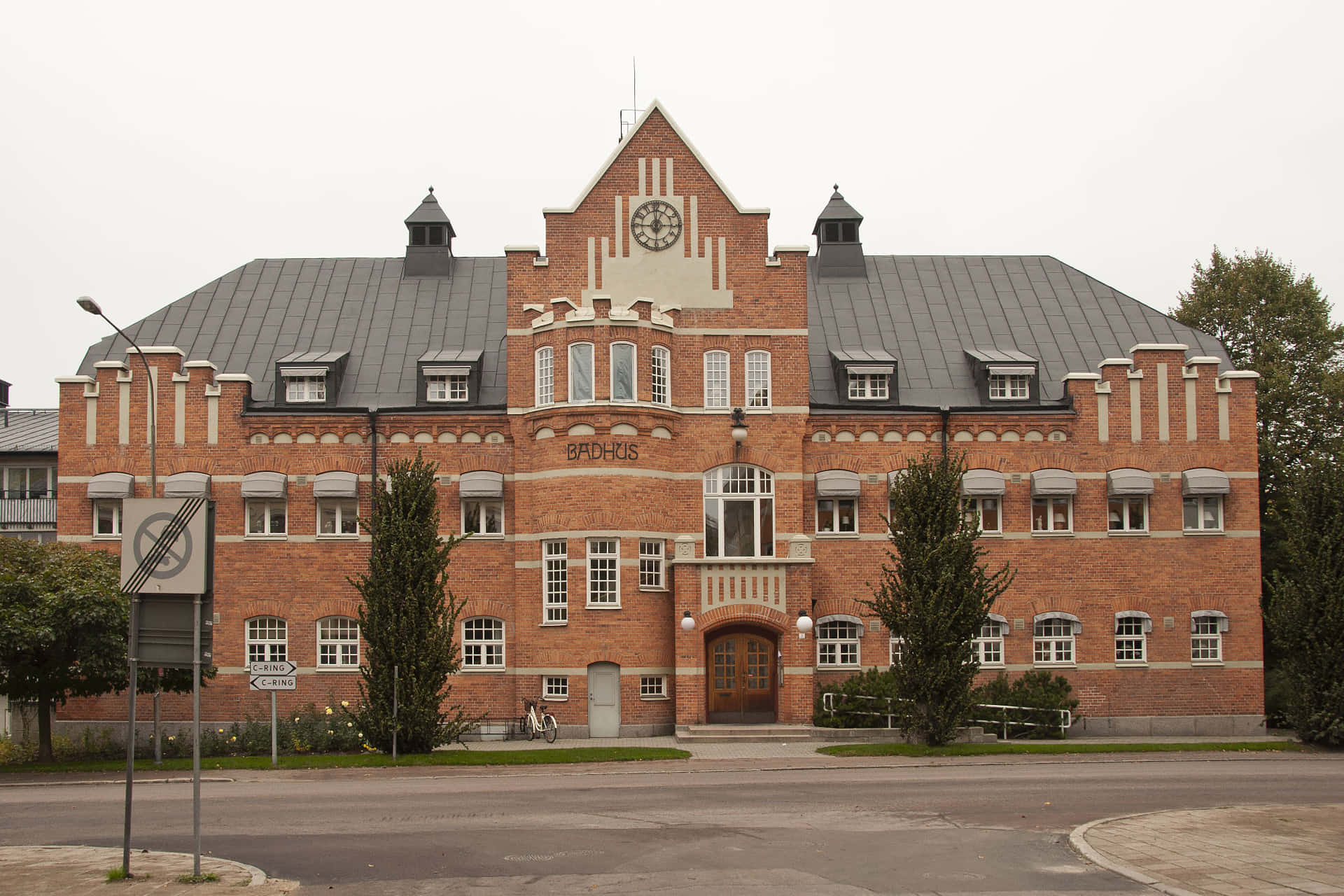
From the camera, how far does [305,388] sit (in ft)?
112

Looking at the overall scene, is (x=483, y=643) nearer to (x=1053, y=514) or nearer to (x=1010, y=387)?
(x=1053, y=514)

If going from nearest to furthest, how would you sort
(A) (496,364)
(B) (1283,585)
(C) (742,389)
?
(B) (1283,585), (C) (742,389), (A) (496,364)

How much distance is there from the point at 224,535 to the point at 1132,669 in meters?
25.2

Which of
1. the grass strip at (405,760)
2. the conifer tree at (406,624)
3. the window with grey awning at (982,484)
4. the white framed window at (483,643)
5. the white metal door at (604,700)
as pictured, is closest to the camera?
the grass strip at (405,760)

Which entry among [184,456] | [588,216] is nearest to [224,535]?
[184,456]

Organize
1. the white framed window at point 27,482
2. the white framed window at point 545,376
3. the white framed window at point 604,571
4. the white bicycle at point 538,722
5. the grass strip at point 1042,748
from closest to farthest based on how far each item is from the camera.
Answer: the grass strip at point 1042,748, the white bicycle at point 538,722, the white framed window at point 604,571, the white framed window at point 545,376, the white framed window at point 27,482

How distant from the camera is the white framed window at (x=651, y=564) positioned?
31734 mm

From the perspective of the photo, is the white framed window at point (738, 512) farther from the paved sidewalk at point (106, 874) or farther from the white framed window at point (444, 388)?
the paved sidewalk at point (106, 874)

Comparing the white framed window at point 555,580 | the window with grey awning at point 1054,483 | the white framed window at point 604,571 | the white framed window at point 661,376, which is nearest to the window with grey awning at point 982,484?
the window with grey awning at point 1054,483

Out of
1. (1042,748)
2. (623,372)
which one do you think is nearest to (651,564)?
(623,372)

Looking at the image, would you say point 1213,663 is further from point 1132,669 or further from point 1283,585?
point 1283,585

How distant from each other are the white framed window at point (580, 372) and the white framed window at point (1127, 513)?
14.8 metres

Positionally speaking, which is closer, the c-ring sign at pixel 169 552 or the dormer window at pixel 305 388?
the c-ring sign at pixel 169 552

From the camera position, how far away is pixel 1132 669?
1300 inches
